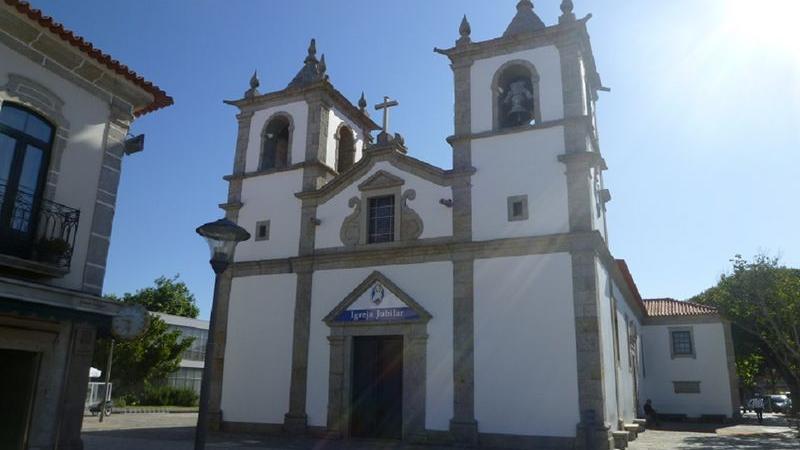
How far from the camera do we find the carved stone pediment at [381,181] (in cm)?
1684

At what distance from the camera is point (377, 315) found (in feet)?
51.6

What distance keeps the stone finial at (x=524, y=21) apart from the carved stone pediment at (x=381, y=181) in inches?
195

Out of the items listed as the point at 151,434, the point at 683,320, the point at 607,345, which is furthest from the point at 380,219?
the point at 683,320

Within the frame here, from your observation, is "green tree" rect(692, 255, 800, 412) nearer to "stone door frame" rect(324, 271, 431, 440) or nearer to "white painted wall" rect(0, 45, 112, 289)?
"stone door frame" rect(324, 271, 431, 440)

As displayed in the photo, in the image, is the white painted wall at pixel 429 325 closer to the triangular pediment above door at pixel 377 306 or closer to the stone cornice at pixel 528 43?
the triangular pediment above door at pixel 377 306

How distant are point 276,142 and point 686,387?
825 inches

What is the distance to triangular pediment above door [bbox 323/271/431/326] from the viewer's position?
1537 centimetres

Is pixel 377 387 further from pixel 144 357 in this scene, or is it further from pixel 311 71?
pixel 144 357

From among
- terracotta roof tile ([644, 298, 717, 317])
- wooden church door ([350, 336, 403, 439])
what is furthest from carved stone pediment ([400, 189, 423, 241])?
terracotta roof tile ([644, 298, 717, 317])

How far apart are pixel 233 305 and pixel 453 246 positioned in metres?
7.10

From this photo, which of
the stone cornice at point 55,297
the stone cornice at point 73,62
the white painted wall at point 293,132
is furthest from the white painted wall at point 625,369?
the stone cornice at point 73,62

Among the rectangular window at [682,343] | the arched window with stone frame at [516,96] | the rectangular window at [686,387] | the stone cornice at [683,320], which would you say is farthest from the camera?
the rectangular window at [682,343]

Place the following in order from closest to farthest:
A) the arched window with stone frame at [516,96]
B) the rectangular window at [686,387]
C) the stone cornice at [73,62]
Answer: the stone cornice at [73,62] < the arched window with stone frame at [516,96] < the rectangular window at [686,387]

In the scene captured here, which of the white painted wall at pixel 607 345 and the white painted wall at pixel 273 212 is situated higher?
the white painted wall at pixel 273 212
